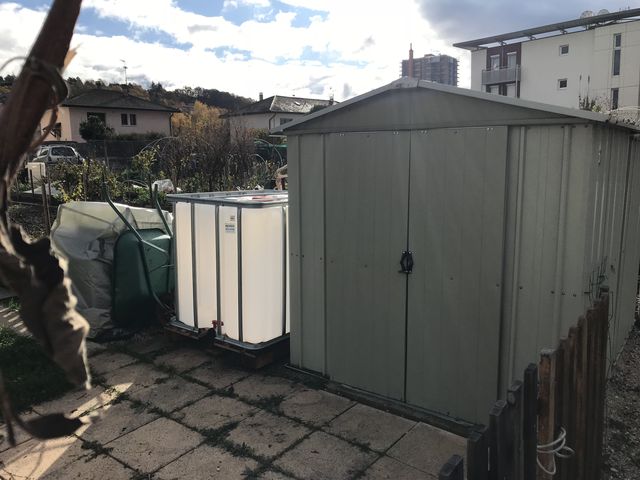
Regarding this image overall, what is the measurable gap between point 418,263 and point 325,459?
160 centimetres

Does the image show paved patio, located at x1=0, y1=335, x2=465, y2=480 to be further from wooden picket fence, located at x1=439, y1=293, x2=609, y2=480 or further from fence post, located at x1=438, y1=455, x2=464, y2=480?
fence post, located at x1=438, y1=455, x2=464, y2=480

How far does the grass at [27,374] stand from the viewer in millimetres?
4492

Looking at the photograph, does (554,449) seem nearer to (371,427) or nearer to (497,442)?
(497,442)

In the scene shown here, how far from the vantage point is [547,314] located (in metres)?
3.58

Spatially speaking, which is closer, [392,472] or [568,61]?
[392,472]

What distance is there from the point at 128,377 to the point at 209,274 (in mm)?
1241

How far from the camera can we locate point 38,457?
3646mm

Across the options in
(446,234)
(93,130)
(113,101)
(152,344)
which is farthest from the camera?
(113,101)

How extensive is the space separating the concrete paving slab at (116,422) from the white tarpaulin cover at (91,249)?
5.45 ft

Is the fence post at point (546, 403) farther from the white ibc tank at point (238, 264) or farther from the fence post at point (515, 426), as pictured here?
the white ibc tank at point (238, 264)

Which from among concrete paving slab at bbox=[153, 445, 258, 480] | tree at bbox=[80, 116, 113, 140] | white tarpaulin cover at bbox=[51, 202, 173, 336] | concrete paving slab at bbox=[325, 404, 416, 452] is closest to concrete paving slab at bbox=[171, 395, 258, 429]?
concrete paving slab at bbox=[153, 445, 258, 480]

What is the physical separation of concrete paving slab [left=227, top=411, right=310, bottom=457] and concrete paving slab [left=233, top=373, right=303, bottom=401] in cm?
35

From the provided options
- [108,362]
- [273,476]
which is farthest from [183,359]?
[273,476]

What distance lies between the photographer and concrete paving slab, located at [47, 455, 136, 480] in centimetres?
342
